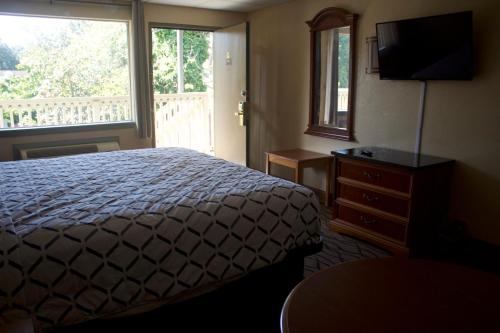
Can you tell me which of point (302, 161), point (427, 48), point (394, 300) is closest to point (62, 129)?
point (302, 161)

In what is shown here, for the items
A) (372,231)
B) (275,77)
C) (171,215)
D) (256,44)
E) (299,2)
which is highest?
(299,2)

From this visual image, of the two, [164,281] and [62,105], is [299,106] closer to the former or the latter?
[164,281]

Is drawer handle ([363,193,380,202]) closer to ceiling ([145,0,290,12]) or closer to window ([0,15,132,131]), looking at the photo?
ceiling ([145,0,290,12])

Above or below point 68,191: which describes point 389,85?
above

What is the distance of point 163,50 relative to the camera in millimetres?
8188

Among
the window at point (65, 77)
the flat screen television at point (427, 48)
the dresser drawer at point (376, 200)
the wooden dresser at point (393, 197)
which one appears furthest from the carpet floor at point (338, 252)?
the window at point (65, 77)

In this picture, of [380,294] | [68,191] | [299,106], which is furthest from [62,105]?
[380,294]

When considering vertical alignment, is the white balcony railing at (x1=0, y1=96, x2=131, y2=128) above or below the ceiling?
below

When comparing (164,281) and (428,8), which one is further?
(428,8)

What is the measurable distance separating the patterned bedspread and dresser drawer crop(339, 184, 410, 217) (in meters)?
0.94

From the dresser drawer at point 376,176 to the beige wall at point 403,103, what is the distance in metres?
0.57

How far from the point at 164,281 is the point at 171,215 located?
29 cm

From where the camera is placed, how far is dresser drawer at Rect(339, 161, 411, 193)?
2942 millimetres

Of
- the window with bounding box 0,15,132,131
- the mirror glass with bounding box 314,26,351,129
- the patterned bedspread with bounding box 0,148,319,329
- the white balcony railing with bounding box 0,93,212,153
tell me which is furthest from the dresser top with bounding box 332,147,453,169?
the window with bounding box 0,15,132,131
